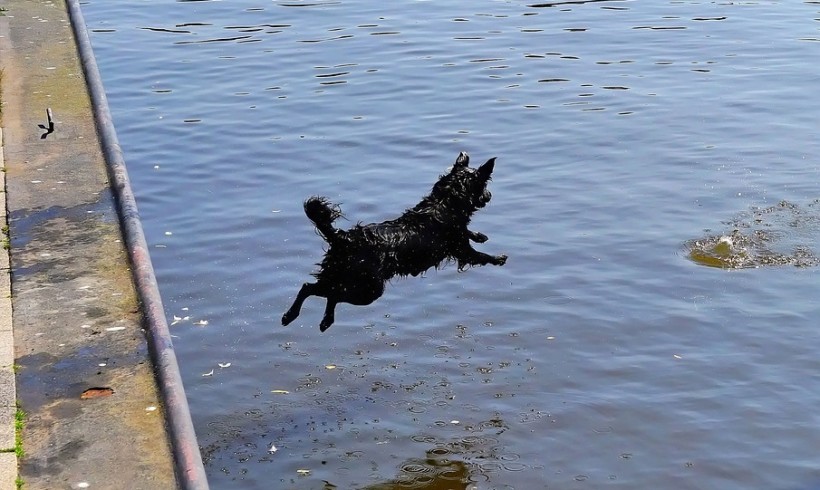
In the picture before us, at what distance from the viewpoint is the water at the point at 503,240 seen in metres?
7.57

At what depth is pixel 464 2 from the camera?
2053cm

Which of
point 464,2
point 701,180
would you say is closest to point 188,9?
point 464,2

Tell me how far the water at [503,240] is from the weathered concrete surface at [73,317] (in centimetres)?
101

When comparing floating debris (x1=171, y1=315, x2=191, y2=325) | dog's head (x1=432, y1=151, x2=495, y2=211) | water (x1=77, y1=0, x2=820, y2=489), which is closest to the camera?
water (x1=77, y1=0, x2=820, y2=489)

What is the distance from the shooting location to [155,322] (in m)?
7.10

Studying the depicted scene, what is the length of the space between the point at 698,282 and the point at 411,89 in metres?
6.73

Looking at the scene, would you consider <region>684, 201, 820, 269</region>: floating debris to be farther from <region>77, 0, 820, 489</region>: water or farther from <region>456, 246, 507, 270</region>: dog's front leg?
<region>456, 246, 507, 270</region>: dog's front leg

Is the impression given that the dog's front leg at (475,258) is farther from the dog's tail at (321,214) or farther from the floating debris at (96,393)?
the floating debris at (96,393)

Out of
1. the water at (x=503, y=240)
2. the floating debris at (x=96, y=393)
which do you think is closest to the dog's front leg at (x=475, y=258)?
the water at (x=503, y=240)

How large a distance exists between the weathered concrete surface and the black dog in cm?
129

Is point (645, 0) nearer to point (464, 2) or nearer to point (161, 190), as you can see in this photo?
point (464, 2)

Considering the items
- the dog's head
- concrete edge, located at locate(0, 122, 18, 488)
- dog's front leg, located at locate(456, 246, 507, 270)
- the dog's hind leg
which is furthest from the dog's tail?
concrete edge, located at locate(0, 122, 18, 488)

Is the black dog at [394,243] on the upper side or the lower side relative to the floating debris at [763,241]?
upper

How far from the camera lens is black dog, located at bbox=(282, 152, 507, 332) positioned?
7.66 m
